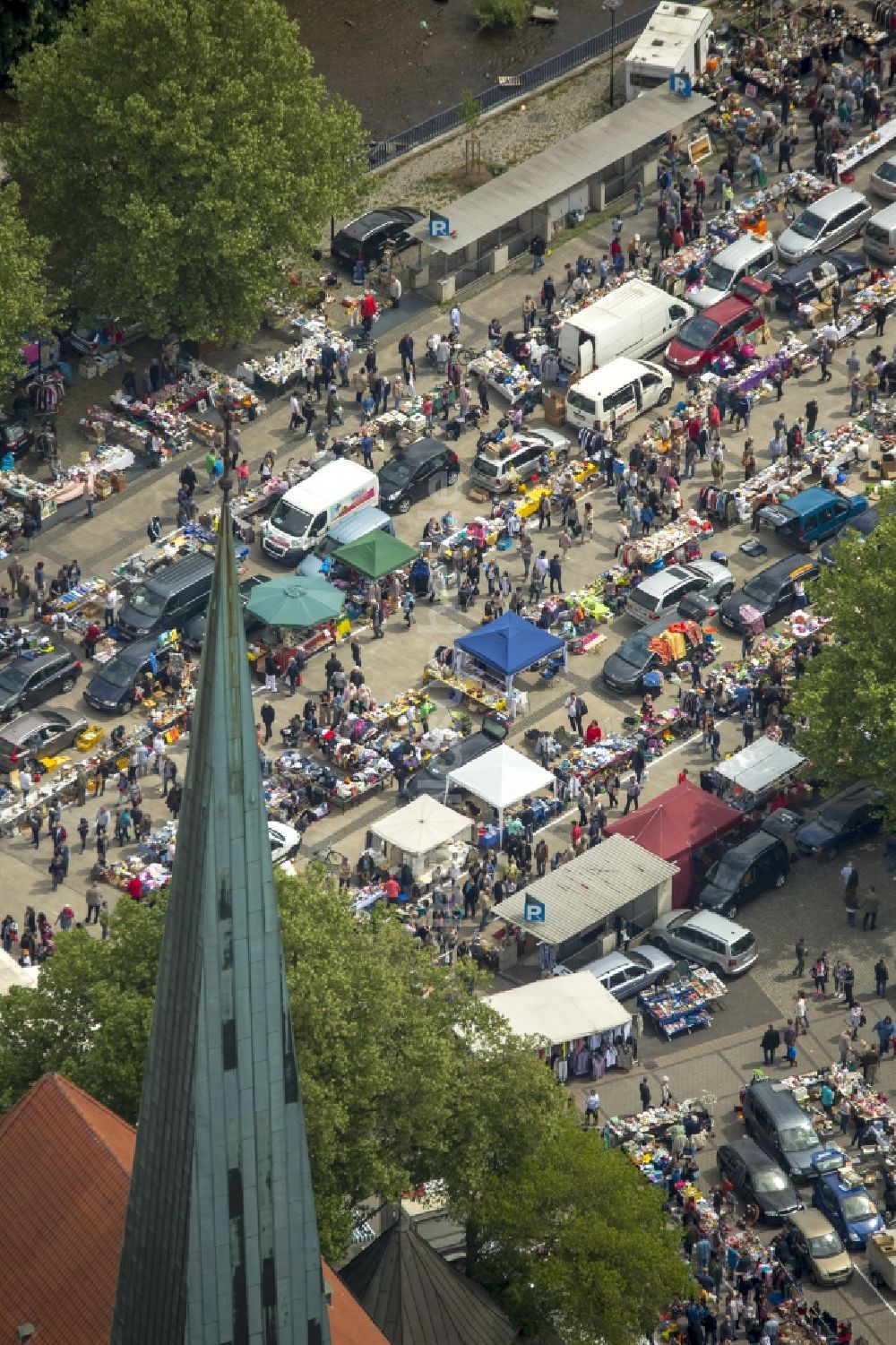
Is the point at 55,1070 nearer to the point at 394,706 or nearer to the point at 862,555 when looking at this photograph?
the point at 394,706

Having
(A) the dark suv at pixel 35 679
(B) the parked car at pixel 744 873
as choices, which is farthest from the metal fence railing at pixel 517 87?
(B) the parked car at pixel 744 873

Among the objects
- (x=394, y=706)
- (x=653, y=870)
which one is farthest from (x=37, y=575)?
(x=653, y=870)

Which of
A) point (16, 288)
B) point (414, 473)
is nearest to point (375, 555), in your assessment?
point (414, 473)

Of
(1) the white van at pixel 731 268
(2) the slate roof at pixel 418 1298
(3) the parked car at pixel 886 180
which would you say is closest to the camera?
(2) the slate roof at pixel 418 1298

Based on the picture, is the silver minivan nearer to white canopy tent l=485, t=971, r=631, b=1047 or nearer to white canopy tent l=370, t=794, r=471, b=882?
white canopy tent l=370, t=794, r=471, b=882

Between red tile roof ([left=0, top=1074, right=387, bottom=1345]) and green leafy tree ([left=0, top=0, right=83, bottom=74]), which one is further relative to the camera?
green leafy tree ([left=0, top=0, right=83, bottom=74])

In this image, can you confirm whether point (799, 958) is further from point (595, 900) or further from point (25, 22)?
point (25, 22)

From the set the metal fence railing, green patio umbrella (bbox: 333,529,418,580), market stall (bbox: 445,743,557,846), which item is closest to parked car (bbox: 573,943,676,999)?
market stall (bbox: 445,743,557,846)

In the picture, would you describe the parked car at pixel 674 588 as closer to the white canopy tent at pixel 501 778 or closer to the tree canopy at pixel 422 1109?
the white canopy tent at pixel 501 778
